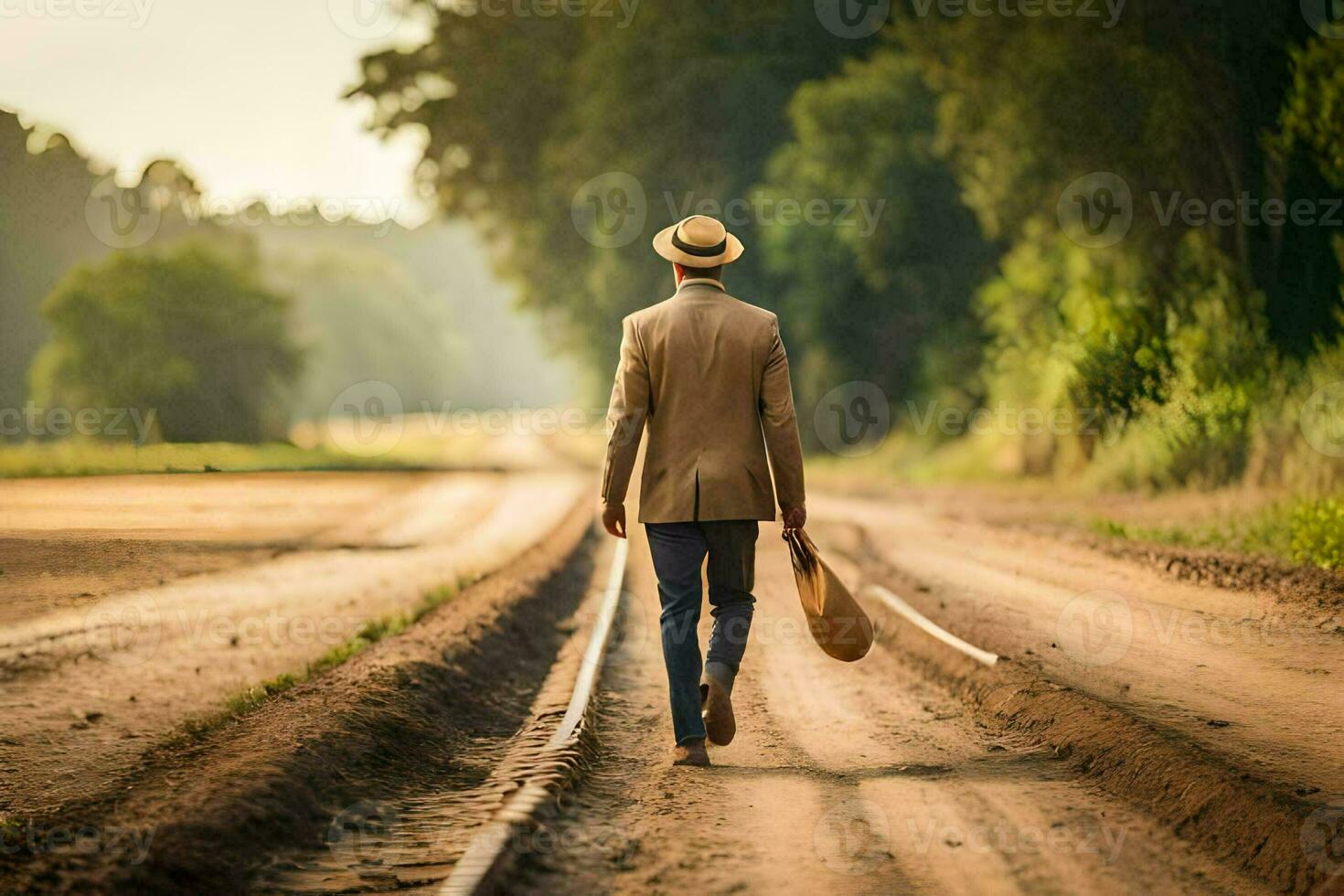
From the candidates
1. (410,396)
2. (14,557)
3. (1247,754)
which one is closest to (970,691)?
(1247,754)

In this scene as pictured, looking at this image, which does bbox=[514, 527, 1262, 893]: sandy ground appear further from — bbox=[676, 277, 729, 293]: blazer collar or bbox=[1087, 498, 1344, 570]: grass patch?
bbox=[1087, 498, 1344, 570]: grass patch

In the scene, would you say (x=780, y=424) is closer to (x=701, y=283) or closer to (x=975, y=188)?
(x=701, y=283)

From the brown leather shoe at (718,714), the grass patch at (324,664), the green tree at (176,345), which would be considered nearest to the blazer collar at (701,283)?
the brown leather shoe at (718,714)

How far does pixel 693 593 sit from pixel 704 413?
2.80 feet

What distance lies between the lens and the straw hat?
6379 mm

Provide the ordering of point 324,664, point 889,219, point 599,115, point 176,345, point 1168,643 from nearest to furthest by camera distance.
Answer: point 1168,643
point 324,664
point 176,345
point 889,219
point 599,115

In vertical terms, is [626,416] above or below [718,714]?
above

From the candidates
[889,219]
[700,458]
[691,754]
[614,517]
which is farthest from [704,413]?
[889,219]

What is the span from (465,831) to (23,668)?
222 inches

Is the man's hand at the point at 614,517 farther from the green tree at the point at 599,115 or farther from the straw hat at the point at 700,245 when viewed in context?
the green tree at the point at 599,115

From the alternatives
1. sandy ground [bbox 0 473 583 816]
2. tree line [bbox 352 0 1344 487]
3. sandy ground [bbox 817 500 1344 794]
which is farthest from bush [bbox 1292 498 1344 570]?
sandy ground [bbox 0 473 583 816]

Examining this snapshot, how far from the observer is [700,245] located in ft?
20.9

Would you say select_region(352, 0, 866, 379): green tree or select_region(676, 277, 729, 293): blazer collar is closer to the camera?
select_region(676, 277, 729, 293): blazer collar

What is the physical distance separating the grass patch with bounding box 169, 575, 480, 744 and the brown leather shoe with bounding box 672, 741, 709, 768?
256cm
